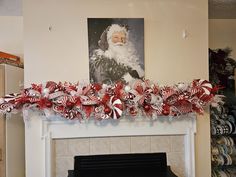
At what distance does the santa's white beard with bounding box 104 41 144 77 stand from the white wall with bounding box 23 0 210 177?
12 centimetres

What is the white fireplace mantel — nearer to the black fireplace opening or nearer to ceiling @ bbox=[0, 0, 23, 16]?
the black fireplace opening

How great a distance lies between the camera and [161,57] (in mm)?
2387

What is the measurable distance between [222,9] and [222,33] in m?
0.40

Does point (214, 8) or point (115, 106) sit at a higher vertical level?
point (214, 8)

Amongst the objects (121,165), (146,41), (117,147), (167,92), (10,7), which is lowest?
(121,165)

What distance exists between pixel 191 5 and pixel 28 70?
169 centimetres

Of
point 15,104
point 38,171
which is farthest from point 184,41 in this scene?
point 38,171

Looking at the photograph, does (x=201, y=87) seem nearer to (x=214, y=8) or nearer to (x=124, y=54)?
(x=124, y=54)

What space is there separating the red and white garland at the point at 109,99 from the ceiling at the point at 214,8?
1.01 m

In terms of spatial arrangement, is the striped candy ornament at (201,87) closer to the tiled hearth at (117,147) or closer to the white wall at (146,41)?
the white wall at (146,41)

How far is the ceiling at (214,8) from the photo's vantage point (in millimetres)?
2551

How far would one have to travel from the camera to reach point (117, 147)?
7.60ft

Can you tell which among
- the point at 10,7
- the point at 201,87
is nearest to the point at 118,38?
the point at 201,87

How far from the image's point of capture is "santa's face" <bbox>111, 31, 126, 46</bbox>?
2.31 meters
